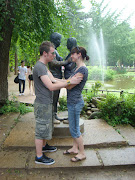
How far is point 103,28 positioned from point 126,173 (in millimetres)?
28481

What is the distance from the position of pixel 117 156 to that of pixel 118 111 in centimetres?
171

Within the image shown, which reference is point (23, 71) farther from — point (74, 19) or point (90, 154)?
point (74, 19)

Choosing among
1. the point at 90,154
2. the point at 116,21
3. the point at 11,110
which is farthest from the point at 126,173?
the point at 116,21

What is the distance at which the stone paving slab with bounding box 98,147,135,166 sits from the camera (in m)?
2.79

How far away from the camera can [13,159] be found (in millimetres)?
2871

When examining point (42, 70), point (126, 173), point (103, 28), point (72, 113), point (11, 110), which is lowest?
point (126, 173)

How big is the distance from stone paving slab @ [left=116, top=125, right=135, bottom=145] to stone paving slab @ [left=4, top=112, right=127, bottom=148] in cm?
16

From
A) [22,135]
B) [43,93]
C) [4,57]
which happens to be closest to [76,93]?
[43,93]

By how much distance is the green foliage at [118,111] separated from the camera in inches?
171

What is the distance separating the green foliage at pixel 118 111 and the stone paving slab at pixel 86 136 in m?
0.29

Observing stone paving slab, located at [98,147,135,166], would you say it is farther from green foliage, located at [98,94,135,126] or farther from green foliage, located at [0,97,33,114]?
green foliage, located at [0,97,33,114]

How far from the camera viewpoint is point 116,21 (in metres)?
29.1

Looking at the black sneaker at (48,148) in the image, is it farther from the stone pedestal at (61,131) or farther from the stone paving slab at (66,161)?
the stone pedestal at (61,131)

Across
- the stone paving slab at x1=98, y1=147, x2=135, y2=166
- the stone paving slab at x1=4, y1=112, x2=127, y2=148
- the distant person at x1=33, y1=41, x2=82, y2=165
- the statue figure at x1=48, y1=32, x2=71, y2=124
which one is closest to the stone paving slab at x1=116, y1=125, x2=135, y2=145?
the stone paving slab at x1=4, y1=112, x2=127, y2=148
